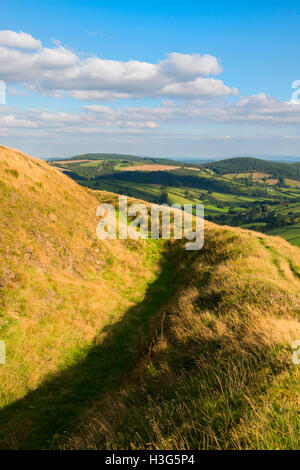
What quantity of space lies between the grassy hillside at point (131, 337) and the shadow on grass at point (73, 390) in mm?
44

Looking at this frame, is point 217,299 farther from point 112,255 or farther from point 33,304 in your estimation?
point 112,255

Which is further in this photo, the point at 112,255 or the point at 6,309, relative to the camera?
the point at 112,255

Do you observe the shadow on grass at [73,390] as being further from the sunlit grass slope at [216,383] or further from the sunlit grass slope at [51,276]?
the sunlit grass slope at [216,383]

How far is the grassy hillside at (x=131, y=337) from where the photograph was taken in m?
5.12

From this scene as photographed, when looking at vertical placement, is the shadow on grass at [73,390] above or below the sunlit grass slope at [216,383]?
below

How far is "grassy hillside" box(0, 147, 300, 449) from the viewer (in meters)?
5.12

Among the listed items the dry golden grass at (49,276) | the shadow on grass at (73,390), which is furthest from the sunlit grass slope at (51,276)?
the shadow on grass at (73,390)

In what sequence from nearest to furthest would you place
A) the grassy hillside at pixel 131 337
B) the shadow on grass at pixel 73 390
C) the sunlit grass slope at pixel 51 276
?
the grassy hillside at pixel 131 337
the shadow on grass at pixel 73 390
the sunlit grass slope at pixel 51 276

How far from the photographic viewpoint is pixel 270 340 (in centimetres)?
697

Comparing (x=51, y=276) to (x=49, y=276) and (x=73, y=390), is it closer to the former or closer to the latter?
(x=49, y=276)

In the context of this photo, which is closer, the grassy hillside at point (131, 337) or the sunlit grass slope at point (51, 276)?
the grassy hillside at point (131, 337)

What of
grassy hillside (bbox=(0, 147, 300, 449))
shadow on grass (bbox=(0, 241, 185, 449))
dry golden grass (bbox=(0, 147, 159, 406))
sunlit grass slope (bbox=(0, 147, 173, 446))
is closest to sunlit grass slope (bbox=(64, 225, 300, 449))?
grassy hillside (bbox=(0, 147, 300, 449))
